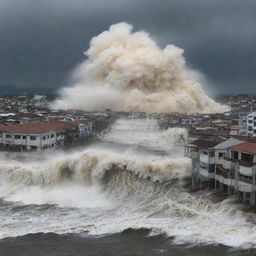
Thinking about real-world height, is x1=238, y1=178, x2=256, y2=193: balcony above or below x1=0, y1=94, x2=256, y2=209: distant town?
below

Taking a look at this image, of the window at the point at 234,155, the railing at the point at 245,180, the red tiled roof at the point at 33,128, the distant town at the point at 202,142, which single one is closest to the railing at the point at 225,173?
the distant town at the point at 202,142

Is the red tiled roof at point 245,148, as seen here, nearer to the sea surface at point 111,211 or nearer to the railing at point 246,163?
the railing at point 246,163

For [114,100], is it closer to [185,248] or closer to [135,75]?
[135,75]

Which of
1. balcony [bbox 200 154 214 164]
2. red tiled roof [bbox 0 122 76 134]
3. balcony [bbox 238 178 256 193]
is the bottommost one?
balcony [bbox 238 178 256 193]

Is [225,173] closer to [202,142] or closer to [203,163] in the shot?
[203,163]

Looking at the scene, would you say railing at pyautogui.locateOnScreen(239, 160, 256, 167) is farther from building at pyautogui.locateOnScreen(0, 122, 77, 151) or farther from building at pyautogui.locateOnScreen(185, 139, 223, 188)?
building at pyautogui.locateOnScreen(0, 122, 77, 151)

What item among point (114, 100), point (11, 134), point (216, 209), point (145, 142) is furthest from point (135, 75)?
point (216, 209)

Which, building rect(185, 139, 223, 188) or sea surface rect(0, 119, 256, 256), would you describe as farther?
building rect(185, 139, 223, 188)

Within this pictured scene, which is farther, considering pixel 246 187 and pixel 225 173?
pixel 225 173

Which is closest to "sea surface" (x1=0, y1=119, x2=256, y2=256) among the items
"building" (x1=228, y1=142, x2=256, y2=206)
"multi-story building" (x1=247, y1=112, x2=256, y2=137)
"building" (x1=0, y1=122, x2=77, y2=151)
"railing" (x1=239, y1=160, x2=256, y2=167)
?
"building" (x1=228, y1=142, x2=256, y2=206)

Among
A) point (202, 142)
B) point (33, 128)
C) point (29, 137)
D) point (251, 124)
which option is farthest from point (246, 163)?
point (251, 124)
